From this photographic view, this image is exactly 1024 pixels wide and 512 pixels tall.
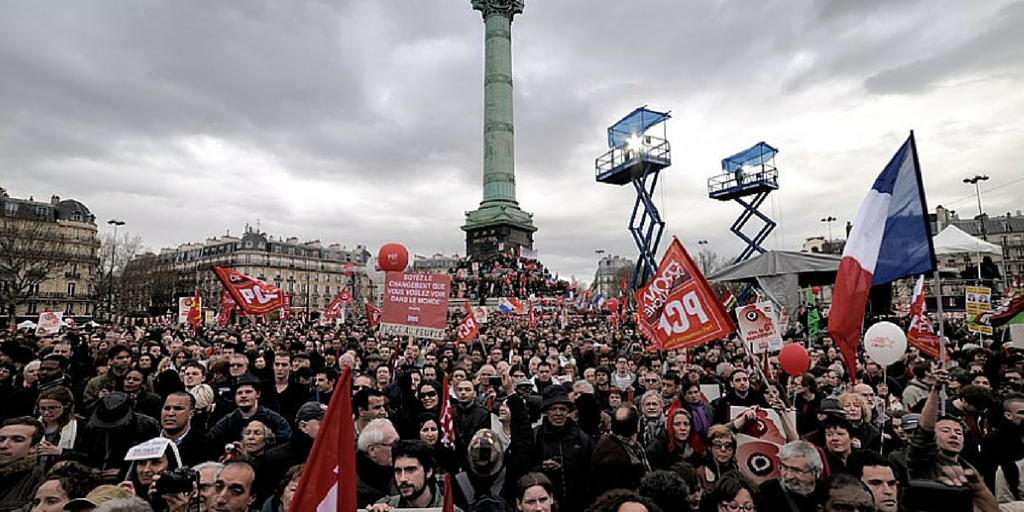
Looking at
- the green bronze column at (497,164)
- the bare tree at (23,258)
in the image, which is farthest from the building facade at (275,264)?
the green bronze column at (497,164)

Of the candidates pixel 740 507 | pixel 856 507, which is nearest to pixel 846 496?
pixel 856 507

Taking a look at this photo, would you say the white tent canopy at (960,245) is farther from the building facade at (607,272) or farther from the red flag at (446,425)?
the building facade at (607,272)

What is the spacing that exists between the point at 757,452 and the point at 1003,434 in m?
2.09

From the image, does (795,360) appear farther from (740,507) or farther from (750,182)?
(750,182)

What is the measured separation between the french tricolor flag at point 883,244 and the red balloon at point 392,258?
751cm

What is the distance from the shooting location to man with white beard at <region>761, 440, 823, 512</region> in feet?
11.3

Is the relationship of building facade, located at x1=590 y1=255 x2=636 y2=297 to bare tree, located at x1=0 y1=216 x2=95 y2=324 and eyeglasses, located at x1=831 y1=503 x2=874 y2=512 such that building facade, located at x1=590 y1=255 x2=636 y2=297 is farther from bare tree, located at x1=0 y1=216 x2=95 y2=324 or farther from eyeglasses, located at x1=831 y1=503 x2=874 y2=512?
eyeglasses, located at x1=831 y1=503 x2=874 y2=512

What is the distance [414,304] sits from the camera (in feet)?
27.5

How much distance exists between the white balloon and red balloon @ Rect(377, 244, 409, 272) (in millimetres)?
7699

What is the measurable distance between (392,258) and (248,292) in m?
6.21

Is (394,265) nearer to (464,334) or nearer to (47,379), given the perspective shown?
(464,334)

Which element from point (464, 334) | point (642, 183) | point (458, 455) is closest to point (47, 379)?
point (458, 455)

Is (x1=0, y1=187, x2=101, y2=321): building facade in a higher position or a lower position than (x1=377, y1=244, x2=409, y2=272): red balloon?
higher

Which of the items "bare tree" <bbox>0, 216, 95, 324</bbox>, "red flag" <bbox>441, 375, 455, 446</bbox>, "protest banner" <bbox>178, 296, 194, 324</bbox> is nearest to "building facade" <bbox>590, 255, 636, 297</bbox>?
"bare tree" <bbox>0, 216, 95, 324</bbox>
